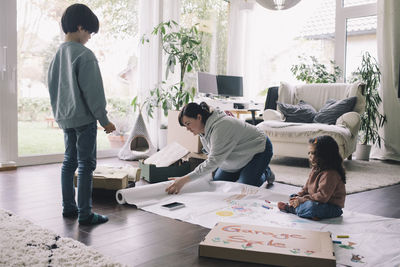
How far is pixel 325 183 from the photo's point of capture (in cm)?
199

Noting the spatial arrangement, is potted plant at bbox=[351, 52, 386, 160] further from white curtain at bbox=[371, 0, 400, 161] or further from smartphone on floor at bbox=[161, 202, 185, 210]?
smartphone on floor at bbox=[161, 202, 185, 210]

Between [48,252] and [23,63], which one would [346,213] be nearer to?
[48,252]

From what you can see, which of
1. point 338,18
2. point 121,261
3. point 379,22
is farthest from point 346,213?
point 338,18

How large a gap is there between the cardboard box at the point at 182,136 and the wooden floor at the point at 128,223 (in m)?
1.02

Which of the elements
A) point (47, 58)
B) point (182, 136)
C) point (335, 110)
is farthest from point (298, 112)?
point (47, 58)

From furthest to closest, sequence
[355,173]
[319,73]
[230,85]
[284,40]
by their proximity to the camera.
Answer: [284,40] → [230,85] → [319,73] → [355,173]

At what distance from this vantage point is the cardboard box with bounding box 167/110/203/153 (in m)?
3.79

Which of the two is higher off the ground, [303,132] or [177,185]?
[303,132]

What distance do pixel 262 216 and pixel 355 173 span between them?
6.22ft

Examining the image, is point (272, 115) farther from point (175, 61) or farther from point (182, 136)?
point (175, 61)

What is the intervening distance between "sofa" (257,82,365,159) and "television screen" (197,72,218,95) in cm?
105

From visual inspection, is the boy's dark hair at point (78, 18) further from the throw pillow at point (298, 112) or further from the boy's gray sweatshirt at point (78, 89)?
the throw pillow at point (298, 112)

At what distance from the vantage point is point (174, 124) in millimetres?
4152

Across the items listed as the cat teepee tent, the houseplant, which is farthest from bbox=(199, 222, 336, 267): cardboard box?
the cat teepee tent
